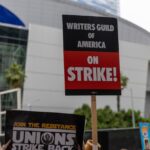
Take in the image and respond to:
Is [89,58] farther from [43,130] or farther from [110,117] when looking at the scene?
[110,117]

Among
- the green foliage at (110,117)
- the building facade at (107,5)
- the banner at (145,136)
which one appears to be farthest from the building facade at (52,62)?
the banner at (145,136)

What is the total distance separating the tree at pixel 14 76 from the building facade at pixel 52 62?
7.85 ft

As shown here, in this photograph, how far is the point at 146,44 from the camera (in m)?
79.1

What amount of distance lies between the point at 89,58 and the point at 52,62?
186ft

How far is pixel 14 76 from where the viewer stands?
55.3 m

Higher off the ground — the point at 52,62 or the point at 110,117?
the point at 52,62

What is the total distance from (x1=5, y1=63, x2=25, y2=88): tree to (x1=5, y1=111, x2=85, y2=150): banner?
50.3m

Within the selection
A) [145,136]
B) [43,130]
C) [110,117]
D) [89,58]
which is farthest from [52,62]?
[43,130]

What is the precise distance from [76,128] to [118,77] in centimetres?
72

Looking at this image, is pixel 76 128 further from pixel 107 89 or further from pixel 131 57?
pixel 131 57

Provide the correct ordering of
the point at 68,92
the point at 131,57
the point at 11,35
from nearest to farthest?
the point at 68,92
the point at 11,35
the point at 131,57

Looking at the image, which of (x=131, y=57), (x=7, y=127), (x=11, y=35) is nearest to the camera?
(x=7, y=127)

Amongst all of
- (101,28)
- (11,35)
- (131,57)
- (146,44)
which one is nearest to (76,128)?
(101,28)

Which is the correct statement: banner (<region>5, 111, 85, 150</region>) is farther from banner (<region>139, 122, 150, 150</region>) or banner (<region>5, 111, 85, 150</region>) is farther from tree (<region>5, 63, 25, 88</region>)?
tree (<region>5, 63, 25, 88</region>)
